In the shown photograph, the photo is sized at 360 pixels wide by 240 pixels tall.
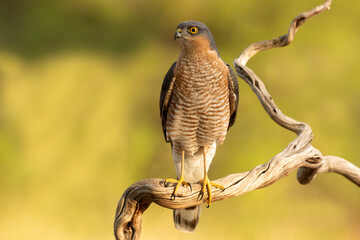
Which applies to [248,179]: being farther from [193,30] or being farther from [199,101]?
[193,30]

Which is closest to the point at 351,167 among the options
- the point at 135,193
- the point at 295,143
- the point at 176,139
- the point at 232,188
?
the point at 295,143

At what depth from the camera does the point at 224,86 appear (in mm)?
2266

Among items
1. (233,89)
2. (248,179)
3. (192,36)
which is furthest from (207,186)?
(192,36)

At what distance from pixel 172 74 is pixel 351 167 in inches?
59.1

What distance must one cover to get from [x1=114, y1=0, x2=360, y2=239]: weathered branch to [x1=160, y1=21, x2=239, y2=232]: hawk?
0.06 meters

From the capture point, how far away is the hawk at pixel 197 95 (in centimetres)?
219

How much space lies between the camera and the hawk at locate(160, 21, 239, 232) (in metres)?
2.19

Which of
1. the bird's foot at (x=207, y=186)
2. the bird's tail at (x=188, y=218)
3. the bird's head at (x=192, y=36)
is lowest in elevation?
the bird's tail at (x=188, y=218)

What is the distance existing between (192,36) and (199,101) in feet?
1.08

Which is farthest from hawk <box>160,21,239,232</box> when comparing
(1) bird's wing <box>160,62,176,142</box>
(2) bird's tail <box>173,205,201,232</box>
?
(2) bird's tail <box>173,205,201,232</box>

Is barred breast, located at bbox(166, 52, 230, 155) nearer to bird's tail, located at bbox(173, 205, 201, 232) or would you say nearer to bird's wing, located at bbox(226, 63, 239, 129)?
bird's wing, located at bbox(226, 63, 239, 129)

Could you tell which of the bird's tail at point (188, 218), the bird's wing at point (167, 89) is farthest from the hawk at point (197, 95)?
the bird's tail at point (188, 218)

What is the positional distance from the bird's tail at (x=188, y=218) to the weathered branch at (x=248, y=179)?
0.21 m

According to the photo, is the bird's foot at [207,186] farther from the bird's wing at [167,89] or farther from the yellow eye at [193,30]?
the yellow eye at [193,30]
